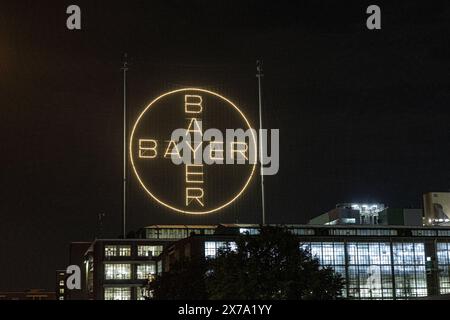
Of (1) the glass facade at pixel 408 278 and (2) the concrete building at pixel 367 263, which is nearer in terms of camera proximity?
(2) the concrete building at pixel 367 263

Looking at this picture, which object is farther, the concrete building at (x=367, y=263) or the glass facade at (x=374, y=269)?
the glass facade at (x=374, y=269)

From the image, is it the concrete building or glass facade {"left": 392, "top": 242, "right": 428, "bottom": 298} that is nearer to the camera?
the concrete building

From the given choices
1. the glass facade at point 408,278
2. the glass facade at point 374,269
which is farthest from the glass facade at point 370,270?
the glass facade at point 408,278

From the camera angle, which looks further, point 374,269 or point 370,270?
point 374,269

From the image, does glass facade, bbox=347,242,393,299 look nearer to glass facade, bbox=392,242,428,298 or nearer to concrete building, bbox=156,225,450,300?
concrete building, bbox=156,225,450,300

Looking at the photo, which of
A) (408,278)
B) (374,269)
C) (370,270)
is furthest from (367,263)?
(408,278)

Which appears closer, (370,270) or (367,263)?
(370,270)

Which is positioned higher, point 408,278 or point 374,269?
point 374,269

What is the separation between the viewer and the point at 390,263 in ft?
650

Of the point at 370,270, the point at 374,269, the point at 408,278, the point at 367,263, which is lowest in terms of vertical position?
the point at 408,278

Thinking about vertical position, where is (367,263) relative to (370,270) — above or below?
above

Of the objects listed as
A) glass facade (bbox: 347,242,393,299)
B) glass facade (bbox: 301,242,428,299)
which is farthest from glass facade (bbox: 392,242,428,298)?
glass facade (bbox: 347,242,393,299)

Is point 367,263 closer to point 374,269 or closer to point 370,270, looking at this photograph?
point 370,270

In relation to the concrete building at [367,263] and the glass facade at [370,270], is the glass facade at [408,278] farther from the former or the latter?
the glass facade at [370,270]
